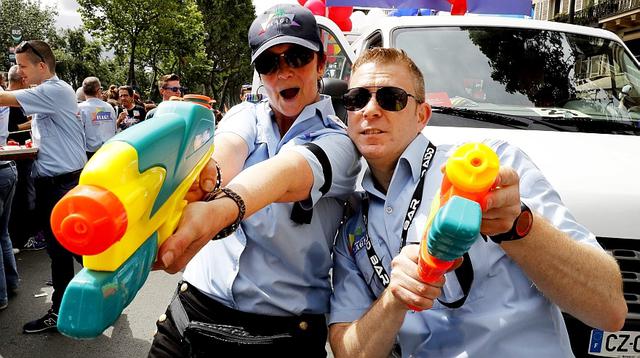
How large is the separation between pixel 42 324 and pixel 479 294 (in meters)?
3.97

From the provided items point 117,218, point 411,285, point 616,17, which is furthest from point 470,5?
point 616,17

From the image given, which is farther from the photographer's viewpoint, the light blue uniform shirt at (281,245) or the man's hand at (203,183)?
the light blue uniform shirt at (281,245)

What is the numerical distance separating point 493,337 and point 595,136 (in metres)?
1.84

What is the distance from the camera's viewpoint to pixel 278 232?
1679 mm

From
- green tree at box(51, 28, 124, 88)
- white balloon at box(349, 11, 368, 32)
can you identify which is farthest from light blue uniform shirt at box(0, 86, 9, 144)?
green tree at box(51, 28, 124, 88)

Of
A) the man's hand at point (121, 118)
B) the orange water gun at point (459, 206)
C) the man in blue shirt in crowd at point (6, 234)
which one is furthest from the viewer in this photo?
the man's hand at point (121, 118)

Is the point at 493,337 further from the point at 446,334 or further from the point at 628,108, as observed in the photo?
the point at 628,108

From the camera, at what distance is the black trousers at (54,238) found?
414 centimetres

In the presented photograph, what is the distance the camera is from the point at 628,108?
3309 mm

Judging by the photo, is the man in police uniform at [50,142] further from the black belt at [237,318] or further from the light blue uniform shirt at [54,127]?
the black belt at [237,318]

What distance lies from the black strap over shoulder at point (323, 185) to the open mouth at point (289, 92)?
0.28 metres

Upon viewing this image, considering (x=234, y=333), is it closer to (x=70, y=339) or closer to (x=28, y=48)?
(x=70, y=339)

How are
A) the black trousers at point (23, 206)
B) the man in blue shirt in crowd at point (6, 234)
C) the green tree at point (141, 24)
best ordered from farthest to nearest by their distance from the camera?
the green tree at point (141, 24) < the black trousers at point (23, 206) < the man in blue shirt in crowd at point (6, 234)

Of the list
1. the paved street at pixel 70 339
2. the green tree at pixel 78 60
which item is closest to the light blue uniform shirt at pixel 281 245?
the paved street at pixel 70 339
